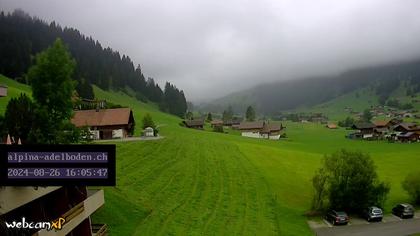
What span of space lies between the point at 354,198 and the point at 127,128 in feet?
163

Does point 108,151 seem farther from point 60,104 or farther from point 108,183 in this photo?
point 60,104

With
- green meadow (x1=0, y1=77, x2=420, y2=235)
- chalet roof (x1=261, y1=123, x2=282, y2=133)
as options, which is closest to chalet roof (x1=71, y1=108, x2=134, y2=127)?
green meadow (x1=0, y1=77, x2=420, y2=235)

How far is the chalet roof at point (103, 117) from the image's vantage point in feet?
294

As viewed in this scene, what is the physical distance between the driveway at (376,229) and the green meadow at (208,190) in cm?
257

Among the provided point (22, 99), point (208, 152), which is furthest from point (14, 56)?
point (22, 99)

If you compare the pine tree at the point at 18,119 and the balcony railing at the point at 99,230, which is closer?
the balcony railing at the point at 99,230

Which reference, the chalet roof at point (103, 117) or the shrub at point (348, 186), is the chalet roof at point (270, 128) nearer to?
the chalet roof at point (103, 117)

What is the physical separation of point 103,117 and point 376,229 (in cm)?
5846

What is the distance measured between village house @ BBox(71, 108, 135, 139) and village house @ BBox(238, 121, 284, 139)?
270 ft

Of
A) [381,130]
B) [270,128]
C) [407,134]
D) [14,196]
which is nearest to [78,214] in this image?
[14,196]

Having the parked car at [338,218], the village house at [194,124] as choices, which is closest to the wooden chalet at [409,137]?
the village house at [194,124]

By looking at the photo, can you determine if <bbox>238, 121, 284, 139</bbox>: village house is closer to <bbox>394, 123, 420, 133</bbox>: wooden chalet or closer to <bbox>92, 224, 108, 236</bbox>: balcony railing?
<bbox>394, 123, 420, 133</bbox>: wooden chalet

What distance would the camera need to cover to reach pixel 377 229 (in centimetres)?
4884

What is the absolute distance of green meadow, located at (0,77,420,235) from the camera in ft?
142
